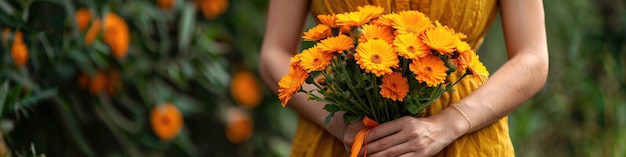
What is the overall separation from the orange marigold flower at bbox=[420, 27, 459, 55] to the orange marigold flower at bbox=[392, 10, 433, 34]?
1 cm

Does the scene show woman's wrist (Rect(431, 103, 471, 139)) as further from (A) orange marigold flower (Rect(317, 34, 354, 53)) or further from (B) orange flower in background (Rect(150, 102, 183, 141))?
(B) orange flower in background (Rect(150, 102, 183, 141))

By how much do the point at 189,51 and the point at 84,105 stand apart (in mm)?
318

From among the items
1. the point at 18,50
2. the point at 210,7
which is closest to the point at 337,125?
the point at 18,50

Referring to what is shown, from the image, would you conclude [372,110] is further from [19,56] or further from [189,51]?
[189,51]

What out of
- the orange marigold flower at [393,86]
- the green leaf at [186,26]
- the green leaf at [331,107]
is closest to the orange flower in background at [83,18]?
the green leaf at [186,26]

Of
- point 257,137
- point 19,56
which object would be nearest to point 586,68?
point 257,137

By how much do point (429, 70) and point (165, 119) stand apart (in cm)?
160

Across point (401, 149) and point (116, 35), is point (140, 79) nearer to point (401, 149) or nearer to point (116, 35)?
point (116, 35)

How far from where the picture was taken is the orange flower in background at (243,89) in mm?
3330

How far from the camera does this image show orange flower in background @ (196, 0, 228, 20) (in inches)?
124

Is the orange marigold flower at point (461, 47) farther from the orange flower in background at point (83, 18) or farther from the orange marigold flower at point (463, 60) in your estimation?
the orange flower in background at point (83, 18)

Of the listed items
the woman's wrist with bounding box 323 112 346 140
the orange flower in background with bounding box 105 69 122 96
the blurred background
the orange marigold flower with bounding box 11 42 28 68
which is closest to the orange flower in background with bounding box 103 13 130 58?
the blurred background

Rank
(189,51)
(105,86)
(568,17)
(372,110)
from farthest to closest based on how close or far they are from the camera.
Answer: (568,17)
(189,51)
(105,86)
(372,110)

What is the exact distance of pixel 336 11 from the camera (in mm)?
1830
